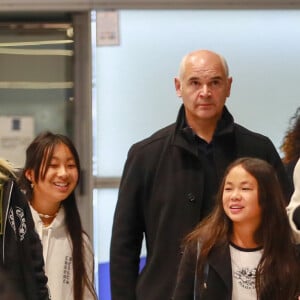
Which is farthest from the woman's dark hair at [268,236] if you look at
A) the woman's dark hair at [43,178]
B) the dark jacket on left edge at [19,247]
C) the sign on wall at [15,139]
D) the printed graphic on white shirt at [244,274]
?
the sign on wall at [15,139]

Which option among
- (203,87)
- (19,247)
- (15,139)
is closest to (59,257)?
(19,247)

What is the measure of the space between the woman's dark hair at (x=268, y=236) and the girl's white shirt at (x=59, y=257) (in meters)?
0.79

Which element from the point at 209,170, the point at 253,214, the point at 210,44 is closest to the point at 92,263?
the point at 209,170

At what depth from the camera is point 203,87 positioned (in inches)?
145

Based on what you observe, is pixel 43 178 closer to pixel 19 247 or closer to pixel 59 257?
pixel 59 257

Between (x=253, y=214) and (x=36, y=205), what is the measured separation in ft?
3.91

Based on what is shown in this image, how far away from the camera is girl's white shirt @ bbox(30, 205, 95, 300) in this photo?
13.0 feet

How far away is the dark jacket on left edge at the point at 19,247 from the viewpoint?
120 inches

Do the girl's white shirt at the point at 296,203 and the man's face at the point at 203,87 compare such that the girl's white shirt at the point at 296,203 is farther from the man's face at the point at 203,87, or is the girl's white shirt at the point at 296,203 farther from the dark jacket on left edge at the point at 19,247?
the dark jacket on left edge at the point at 19,247

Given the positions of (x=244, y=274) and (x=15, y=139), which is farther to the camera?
(x=15, y=139)

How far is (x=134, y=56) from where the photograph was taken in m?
6.00

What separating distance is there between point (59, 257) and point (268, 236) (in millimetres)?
1108

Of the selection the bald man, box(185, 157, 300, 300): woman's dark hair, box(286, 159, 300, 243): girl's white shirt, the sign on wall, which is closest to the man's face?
the bald man

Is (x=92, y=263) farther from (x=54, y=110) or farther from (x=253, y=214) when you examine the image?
(x=54, y=110)
